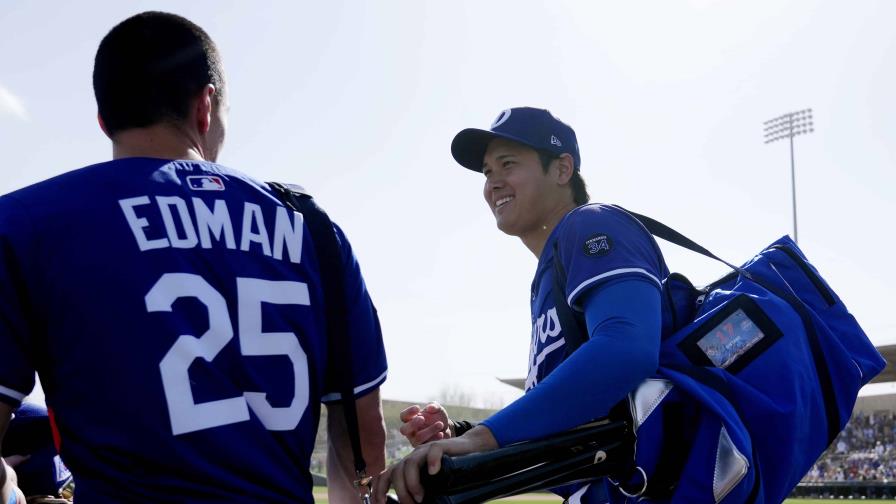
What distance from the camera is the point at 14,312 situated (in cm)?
185

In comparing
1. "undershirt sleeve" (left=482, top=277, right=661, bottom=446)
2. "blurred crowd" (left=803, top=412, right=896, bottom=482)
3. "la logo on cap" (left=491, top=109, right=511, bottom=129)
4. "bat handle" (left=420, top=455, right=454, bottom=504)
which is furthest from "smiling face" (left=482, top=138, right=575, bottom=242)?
"blurred crowd" (left=803, top=412, right=896, bottom=482)

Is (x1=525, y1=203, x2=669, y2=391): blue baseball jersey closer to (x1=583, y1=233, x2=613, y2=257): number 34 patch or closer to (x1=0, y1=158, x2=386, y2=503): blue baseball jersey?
(x1=583, y1=233, x2=613, y2=257): number 34 patch

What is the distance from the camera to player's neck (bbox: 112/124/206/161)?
7.20 ft

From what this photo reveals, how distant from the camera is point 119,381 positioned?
6.14 feet

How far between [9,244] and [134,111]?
0.52 metres

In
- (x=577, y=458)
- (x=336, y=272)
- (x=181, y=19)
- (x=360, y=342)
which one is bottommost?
(x=577, y=458)

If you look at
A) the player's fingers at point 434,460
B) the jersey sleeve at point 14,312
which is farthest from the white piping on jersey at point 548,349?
the jersey sleeve at point 14,312

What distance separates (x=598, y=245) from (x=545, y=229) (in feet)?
3.55

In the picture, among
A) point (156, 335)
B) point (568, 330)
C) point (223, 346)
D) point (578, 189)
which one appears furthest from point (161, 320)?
point (578, 189)

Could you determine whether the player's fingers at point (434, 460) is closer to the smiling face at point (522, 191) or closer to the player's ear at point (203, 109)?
the player's ear at point (203, 109)

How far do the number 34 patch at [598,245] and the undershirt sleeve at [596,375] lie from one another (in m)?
0.16

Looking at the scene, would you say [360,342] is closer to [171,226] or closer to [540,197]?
[171,226]

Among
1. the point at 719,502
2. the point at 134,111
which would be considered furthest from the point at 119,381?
the point at 719,502

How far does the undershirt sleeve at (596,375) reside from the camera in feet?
6.75
